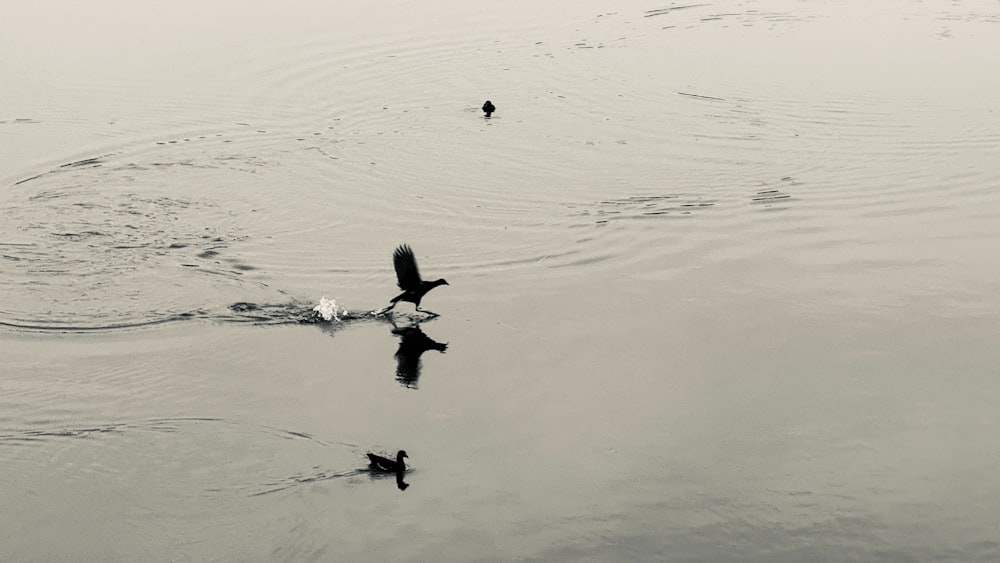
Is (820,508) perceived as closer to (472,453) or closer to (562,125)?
(472,453)

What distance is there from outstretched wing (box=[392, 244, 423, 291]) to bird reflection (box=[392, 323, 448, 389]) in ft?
1.63

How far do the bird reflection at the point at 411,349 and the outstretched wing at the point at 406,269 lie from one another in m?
0.50

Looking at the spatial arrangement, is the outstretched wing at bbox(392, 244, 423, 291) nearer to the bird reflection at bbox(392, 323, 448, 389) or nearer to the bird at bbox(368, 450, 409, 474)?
the bird reflection at bbox(392, 323, 448, 389)

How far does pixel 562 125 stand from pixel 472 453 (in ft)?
33.1

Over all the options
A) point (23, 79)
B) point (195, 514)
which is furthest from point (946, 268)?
point (23, 79)

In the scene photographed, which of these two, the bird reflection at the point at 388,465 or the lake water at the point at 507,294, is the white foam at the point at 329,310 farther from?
the bird reflection at the point at 388,465

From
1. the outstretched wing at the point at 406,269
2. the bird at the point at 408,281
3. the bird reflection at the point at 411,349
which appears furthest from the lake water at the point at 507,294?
the outstretched wing at the point at 406,269

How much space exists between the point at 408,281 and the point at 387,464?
361cm

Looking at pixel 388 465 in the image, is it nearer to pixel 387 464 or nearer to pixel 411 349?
pixel 387 464

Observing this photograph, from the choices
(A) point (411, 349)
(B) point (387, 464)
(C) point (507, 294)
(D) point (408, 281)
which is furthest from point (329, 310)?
(B) point (387, 464)

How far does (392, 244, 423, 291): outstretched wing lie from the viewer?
1448 centimetres

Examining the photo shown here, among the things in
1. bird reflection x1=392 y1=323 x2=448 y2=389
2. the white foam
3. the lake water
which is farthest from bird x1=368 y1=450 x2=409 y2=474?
the white foam

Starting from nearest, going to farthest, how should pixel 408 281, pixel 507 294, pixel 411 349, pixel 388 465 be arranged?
pixel 388 465, pixel 411 349, pixel 408 281, pixel 507 294

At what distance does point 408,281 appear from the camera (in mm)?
14680
